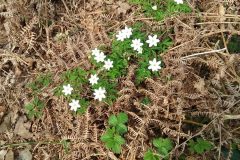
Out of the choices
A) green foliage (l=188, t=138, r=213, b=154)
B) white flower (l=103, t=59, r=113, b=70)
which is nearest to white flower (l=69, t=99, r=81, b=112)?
white flower (l=103, t=59, r=113, b=70)

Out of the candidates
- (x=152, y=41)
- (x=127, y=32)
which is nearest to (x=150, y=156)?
(x=152, y=41)

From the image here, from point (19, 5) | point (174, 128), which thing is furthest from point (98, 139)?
point (19, 5)

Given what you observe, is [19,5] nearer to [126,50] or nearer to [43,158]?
[126,50]

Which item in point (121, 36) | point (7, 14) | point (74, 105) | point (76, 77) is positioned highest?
point (7, 14)

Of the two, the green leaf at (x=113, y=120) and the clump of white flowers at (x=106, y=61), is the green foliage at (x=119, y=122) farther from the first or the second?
the clump of white flowers at (x=106, y=61)

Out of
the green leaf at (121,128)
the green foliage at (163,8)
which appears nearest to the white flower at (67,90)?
the green leaf at (121,128)

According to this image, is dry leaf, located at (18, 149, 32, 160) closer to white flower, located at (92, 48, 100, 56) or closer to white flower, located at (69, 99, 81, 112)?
white flower, located at (69, 99, 81, 112)

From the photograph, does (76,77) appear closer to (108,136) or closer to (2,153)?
(108,136)
